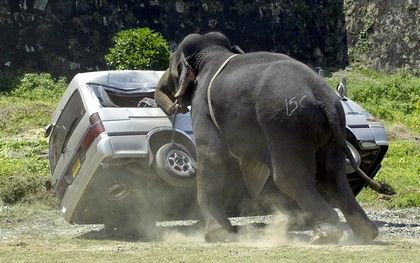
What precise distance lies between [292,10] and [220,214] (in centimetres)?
1860

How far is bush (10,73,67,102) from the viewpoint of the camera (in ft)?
72.5

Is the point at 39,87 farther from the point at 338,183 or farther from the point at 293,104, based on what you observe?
the point at 293,104

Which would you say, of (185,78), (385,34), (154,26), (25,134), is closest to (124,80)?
(185,78)

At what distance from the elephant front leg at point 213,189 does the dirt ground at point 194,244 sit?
0.16 m

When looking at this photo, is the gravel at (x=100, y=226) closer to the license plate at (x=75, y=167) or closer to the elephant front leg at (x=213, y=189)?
the license plate at (x=75, y=167)

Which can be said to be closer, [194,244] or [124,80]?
[194,244]

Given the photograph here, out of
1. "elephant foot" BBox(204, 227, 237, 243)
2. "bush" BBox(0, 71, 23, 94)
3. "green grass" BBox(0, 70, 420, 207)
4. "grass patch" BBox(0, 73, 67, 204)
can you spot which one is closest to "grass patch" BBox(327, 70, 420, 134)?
"green grass" BBox(0, 70, 420, 207)

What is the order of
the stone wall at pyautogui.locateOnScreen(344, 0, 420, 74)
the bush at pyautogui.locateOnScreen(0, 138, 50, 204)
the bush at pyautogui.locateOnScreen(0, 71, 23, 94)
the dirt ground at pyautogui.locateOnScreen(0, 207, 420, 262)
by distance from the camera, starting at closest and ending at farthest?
the dirt ground at pyautogui.locateOnScreen(0, 207, 420, 262), the bush at pyautogui.locateOnScreen(0, 138, 50, 204), the bush at pyautogui.locateOnScreen(0, 71, 23, 94), the stone wall at pyautogui.locateOnScreen(344, 0, 420, 74)

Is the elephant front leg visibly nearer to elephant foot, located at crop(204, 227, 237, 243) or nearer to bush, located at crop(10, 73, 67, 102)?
elephant foot, located at crop(204, 227, 237, 243)

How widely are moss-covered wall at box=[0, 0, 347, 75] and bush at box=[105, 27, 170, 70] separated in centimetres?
237

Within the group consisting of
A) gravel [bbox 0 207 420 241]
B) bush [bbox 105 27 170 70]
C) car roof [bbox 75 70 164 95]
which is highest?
car roof [bbox 75 70 164 95]

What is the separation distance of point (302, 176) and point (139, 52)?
12.8m

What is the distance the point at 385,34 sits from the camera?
27922 millimetres

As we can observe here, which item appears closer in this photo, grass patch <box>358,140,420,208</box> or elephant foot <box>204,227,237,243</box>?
elephant foot <box>204,227,237,243</box>
